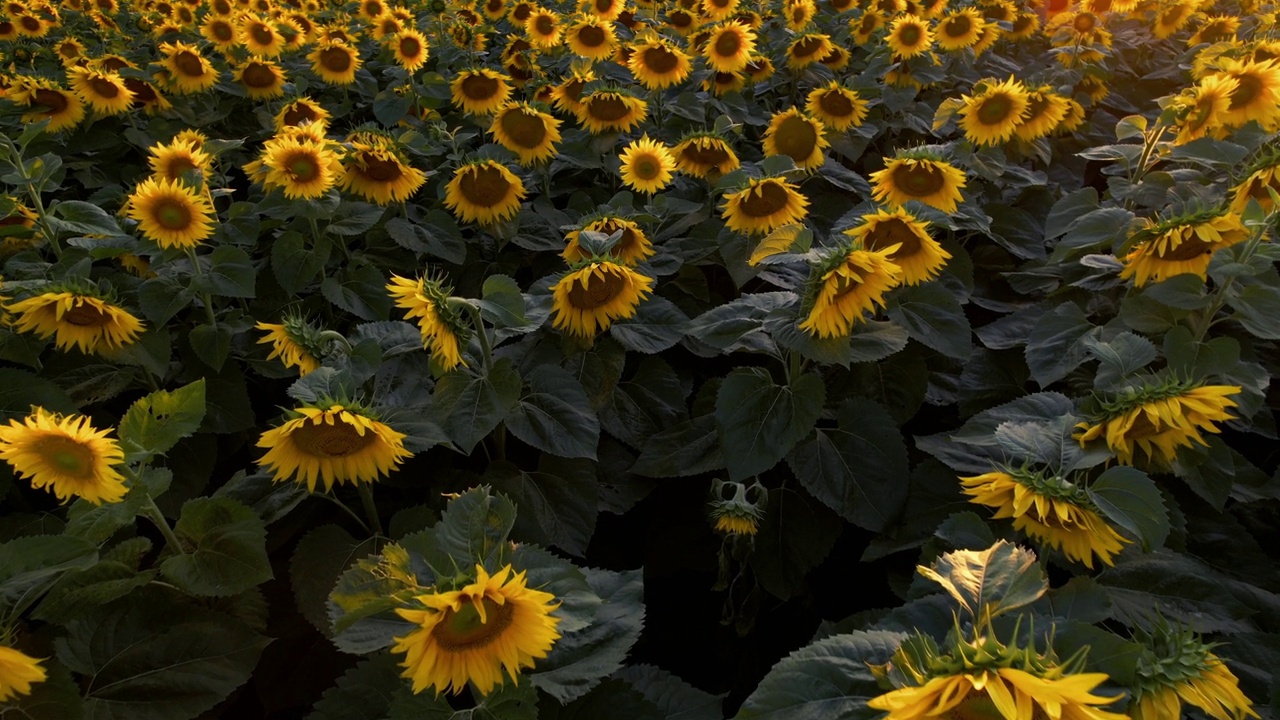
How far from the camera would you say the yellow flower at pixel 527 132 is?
296 cm

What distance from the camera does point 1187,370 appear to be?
1.68 meters

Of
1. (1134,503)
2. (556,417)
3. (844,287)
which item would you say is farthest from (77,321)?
(1134,503)

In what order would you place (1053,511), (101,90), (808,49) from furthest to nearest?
1. (808,49)
2. (101,90)
3. (1053,511)

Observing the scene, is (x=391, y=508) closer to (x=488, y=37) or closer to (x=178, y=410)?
(x=178, y=410)

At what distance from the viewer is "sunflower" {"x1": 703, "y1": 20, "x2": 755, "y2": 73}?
3562 millimetres

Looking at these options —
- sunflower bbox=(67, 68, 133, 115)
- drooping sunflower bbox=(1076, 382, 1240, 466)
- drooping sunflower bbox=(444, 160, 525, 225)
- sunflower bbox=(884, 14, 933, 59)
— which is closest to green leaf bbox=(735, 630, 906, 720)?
drooping sunflower bbox=(1076, 382, 1240, 466)

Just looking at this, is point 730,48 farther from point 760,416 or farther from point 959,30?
point 760,416

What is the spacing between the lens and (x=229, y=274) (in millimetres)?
2195

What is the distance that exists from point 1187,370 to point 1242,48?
7.44ft

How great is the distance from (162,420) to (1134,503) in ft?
6.00

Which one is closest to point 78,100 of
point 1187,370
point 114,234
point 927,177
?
point 114,234

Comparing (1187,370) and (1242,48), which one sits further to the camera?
(1242,48)

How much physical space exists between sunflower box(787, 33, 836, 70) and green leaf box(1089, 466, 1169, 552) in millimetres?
2986

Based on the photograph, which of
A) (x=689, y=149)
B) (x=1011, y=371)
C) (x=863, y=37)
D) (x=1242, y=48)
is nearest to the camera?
(x=1011, y=371)
